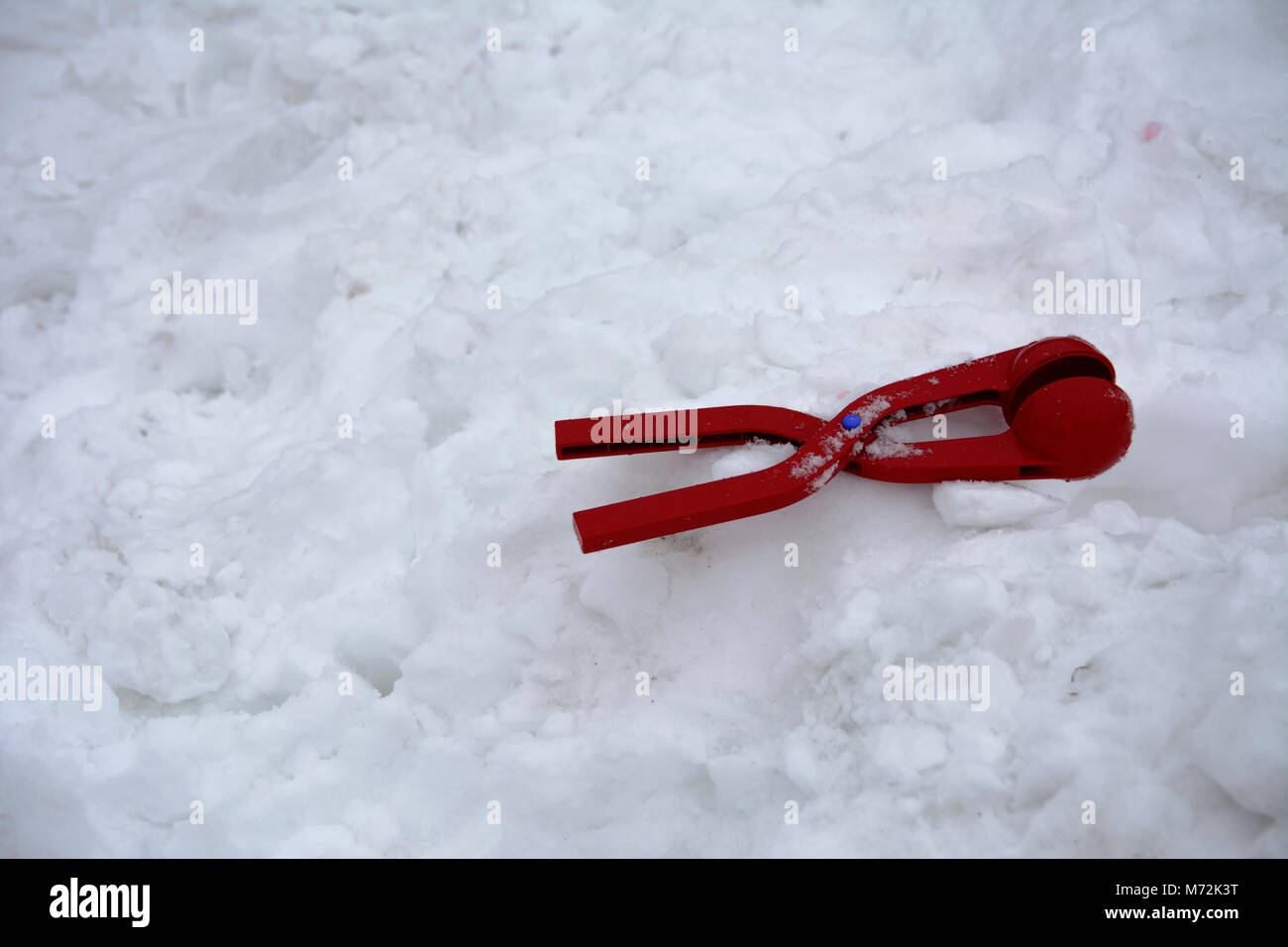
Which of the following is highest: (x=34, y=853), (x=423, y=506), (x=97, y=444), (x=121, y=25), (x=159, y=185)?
(x=121, y=25)

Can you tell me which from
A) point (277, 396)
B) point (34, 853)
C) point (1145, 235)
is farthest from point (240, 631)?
point (1145, 235)

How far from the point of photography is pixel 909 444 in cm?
180

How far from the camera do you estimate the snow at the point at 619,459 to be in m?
1.58

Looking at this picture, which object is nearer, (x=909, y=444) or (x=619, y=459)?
(x=909, y=444)

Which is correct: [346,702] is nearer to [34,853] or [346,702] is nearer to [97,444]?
[34,853]

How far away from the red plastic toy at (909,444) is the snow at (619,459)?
0.21 feet

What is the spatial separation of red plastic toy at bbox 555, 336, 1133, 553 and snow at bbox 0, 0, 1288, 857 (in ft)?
0.21

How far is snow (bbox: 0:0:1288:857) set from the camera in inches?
62.1

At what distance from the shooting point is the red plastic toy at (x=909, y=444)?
5.50 ft

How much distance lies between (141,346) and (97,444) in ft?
1.25

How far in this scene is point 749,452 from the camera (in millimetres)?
1844

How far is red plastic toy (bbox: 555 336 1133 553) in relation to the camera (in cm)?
168

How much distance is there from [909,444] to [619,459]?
56cm

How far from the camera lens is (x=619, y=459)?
196 cm
